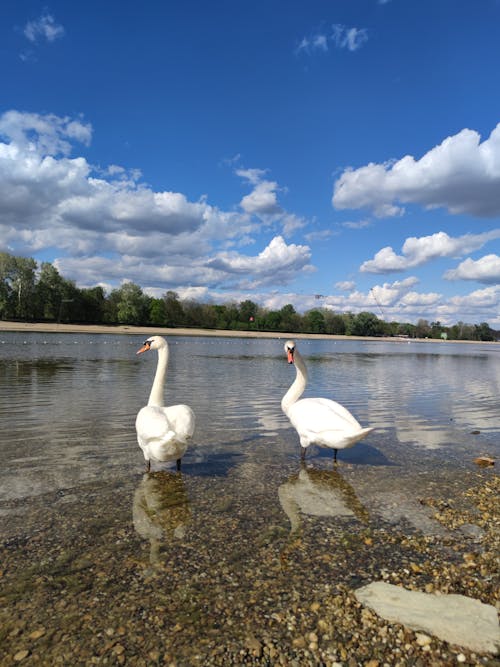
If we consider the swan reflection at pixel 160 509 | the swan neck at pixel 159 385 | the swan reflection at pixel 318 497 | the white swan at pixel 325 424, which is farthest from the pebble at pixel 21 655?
the white swan at pixel 325 424

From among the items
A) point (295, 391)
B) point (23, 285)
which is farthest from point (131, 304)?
point (295, 391)

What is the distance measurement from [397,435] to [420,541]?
6.01 meters

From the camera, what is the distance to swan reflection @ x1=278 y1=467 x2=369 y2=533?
5.77 metres

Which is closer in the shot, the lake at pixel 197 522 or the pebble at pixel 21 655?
the pebble at pixel 21 655

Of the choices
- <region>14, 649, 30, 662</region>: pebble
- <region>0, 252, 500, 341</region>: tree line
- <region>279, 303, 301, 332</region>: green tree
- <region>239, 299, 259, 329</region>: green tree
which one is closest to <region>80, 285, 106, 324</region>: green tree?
<region>0, 252, 500, 341</region>: tree line

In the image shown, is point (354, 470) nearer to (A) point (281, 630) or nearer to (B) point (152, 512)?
(B) point (152, 512)

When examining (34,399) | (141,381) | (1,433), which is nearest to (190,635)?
(1,433)

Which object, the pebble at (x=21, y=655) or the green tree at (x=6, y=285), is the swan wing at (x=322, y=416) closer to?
the pebble at (x=21, y=655)

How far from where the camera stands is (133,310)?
111 m

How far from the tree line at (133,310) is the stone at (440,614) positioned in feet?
298

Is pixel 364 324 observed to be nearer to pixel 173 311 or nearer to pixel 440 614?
pixel 173 311

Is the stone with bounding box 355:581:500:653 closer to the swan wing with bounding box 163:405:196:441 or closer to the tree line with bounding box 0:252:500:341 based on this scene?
the swan wing with bounding box 163:405:196:441

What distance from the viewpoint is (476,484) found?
7.12 m

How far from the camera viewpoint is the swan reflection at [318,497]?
5770 millimetres
